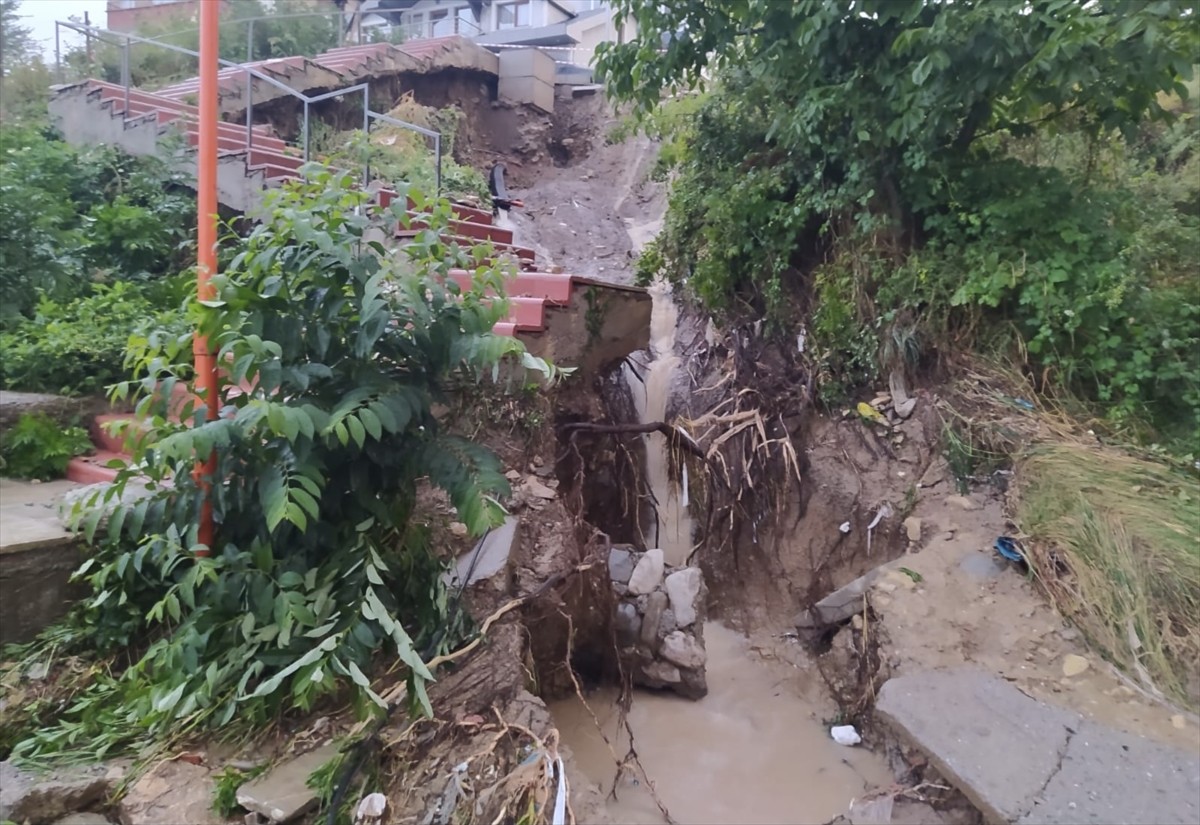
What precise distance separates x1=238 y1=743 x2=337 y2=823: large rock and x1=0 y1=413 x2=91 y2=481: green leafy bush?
2298mm

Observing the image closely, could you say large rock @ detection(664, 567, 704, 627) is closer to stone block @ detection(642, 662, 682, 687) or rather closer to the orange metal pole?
stone block @ detection(642, 662, 682, 687)

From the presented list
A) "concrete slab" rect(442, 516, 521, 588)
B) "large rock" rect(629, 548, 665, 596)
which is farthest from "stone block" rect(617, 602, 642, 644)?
"concrete slab" rect(442, 516, 521, 588)

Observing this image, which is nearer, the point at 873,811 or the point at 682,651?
the point at 873,811

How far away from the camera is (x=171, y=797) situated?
2432 mm

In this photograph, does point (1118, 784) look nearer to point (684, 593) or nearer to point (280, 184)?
point (684, 593)

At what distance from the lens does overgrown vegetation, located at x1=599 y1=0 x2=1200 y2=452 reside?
4453 mm

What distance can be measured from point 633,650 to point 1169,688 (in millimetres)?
2761

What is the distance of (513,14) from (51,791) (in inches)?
911

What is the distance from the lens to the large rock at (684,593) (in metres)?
5.11

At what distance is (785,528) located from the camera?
595 cm

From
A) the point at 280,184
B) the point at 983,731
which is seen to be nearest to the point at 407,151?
the point at 280,184

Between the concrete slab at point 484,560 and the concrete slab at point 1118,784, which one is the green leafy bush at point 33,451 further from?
the concrete slab at point 1118,784

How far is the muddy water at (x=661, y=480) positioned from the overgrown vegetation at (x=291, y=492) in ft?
10.7

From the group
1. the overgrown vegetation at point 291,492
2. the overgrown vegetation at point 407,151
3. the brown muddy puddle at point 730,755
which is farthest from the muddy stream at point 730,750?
the overgrown vegetation at point 407,151
